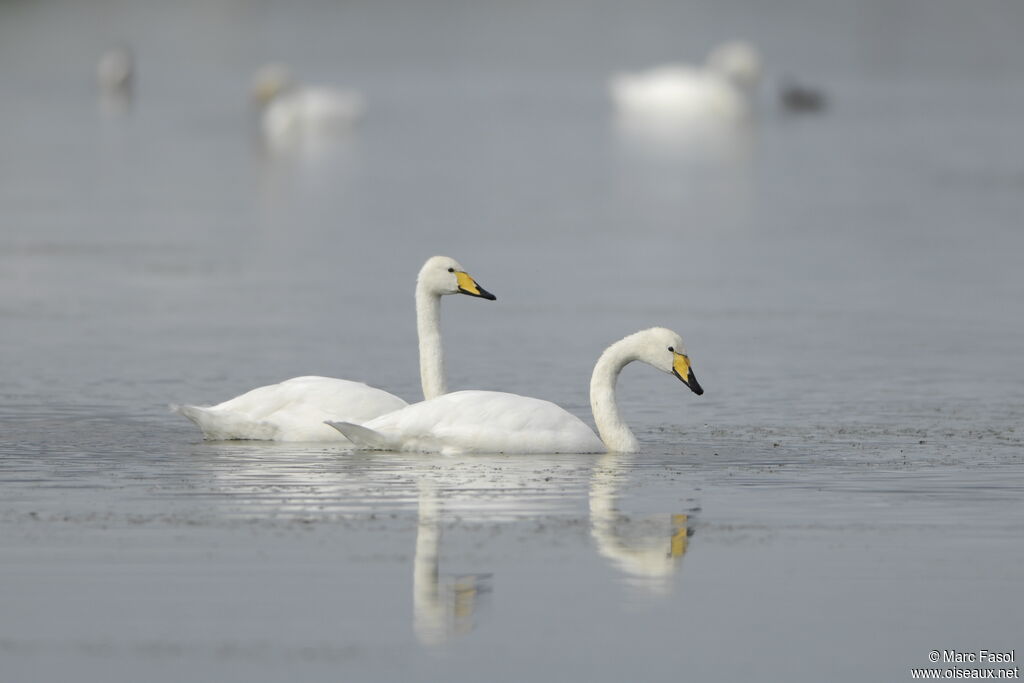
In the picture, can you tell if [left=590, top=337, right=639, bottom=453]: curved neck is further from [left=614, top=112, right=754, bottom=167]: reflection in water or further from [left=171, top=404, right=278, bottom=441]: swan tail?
[left=614, top=112, right=754, bottom=167]: reflection in water

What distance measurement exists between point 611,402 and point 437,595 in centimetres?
398

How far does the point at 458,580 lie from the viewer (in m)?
8.52

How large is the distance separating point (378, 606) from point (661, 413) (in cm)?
587

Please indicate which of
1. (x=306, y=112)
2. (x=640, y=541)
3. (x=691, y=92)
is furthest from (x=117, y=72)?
(x=640, y=541)

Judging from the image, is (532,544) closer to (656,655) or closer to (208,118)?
(656,655)

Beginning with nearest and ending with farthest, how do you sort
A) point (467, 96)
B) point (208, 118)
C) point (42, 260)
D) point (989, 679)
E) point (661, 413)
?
point (989, 679), point (661, 413), point (42, 260), point (208, 118), point (467, 96)

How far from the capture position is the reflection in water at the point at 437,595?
782 centimetres

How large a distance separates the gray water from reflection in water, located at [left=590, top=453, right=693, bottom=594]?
3 centimetres

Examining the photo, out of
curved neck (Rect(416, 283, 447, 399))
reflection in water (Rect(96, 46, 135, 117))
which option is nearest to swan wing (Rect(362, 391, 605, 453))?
curved neck (Rect(416, 283, 447, 399))

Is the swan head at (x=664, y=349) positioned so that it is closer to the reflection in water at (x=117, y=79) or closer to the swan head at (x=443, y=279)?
the swan head at (x=443, y=279)

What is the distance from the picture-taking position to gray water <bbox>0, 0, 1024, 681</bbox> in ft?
25.8

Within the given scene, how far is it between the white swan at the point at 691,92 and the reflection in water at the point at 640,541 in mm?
40296

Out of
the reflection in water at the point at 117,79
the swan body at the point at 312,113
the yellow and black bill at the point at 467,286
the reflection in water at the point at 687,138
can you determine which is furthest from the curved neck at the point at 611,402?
the reflection in water at the point at 117,79

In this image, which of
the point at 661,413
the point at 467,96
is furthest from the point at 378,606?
the point at 467,96
